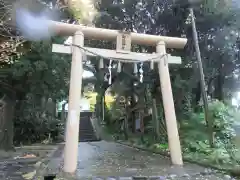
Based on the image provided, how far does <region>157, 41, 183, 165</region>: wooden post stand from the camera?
9258 millimetres

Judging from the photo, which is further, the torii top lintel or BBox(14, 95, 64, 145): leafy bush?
BBox(14, 95, 64, 145): leafy bush

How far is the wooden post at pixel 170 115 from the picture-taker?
30.4 ft

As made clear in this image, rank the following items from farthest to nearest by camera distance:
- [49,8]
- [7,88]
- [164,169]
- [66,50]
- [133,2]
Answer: [133,2] < [7,88] < [49,8] < [66,50] < [164,169]

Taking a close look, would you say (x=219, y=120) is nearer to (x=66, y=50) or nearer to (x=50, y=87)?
(x=66, y=50)

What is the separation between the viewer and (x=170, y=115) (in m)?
9.53

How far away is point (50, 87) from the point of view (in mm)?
13836

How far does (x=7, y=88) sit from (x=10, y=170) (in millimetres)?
5846

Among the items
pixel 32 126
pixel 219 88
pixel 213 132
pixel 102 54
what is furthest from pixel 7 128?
pixel 219 88

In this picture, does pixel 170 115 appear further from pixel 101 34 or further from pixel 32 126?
pixel 32 126

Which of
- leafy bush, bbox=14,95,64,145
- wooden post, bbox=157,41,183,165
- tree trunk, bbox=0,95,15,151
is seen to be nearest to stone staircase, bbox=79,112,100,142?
leafy bush, bbox=14,95,64,145

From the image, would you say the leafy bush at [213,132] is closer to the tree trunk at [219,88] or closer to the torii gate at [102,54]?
the torii gate at [102,54]

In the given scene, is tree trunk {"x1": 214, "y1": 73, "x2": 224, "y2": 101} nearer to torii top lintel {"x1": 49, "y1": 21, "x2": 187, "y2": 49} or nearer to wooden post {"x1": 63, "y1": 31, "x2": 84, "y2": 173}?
torii top lintel {"x1": 49, "y1": 21, "x2": 187, "y2": 49}

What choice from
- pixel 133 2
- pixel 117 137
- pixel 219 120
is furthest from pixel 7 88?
pixel 117 137

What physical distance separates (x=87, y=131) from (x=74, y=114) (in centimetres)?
1755
